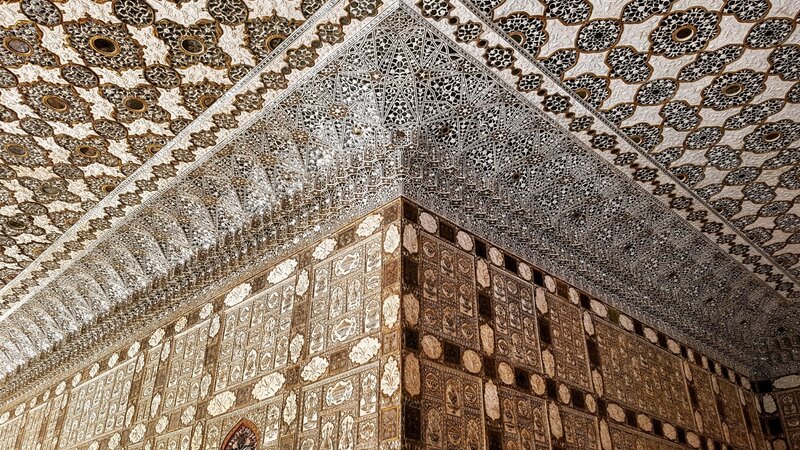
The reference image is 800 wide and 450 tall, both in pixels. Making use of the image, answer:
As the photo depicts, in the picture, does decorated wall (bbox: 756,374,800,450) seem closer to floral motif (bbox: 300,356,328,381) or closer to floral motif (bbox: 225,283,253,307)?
floral motif (bbox: 300,356,328,381)

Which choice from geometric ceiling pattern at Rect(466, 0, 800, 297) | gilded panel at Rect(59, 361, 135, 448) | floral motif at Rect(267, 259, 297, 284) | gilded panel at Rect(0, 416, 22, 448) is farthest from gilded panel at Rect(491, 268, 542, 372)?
gilded panel at Rect(0, 416, 22, 448)

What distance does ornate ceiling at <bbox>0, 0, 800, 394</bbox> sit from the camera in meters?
3.45

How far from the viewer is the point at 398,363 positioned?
10.7 feet

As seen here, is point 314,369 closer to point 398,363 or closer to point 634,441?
point 398,363

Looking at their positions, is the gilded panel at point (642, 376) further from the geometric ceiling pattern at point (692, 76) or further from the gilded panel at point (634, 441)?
the geometric ceiling pattern at point (692, 76)

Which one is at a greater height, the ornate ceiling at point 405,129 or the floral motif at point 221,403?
the ornate ceiling at point 405,129

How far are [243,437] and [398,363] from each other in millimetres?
1475

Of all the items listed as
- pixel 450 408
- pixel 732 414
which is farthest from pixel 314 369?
pixel 732 414

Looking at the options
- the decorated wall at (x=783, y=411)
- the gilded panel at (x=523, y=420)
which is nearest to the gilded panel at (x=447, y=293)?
the gilded panel at (x=523, y=420)

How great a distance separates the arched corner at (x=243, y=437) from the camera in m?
3.92

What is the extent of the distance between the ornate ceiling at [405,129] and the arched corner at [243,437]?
136 cm

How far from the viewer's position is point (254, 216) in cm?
484

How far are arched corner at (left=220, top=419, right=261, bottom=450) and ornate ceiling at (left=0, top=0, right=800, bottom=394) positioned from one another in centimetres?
136

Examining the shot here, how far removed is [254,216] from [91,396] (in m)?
2.88
